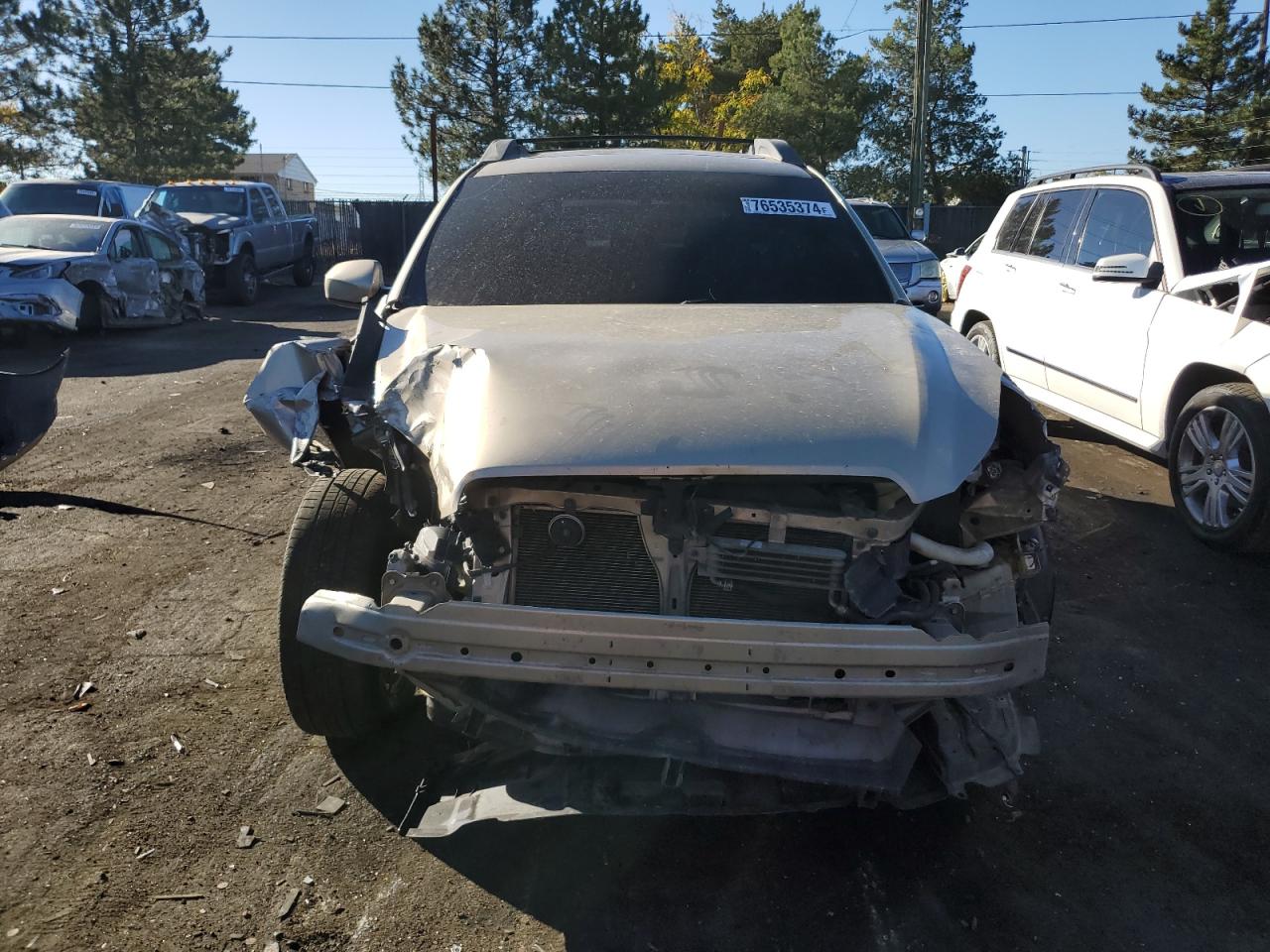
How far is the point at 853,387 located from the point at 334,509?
1.56 m

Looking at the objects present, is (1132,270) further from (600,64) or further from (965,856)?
(600,64)

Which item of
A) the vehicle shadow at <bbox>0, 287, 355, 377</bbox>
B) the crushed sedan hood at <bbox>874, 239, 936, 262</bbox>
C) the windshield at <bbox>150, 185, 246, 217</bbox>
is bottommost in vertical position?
the vehicle shadow at <bbox>0, 287, 355, 377</bbox>

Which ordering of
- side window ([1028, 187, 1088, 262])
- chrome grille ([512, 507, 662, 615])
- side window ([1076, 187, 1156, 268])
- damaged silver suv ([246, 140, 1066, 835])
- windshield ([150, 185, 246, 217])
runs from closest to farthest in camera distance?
damaged silver suv ([246, 140, 1066, 835]) < chrome grille ([512, 507, 662, 615]) < side window ([1076, 187, 1156, 268]) < side window ([1028, 187, 1088, 262]) < windshield ([150, 185, 246, 217])

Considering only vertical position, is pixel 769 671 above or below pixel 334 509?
below

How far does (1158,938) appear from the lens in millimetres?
2547

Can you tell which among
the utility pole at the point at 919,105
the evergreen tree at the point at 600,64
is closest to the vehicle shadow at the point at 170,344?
the utility pole at the point at 919,105

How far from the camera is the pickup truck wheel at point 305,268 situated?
21344 mm

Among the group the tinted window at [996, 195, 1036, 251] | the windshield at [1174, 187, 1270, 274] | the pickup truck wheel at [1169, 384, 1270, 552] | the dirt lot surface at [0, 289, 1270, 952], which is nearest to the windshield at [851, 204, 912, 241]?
the tinted window at [996, 195, 1036, 251]

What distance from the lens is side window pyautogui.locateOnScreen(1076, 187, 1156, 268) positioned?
620 cm

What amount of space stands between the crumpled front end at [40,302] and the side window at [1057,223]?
33.3 feet

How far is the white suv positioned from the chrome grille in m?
3.73

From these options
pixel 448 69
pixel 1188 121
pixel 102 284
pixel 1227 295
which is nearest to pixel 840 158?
pixel 1188 121

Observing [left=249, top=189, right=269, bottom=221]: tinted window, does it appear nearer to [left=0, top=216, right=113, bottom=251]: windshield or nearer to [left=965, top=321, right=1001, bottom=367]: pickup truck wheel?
[left=0, top=216, right=113, bottom=251]: windshield

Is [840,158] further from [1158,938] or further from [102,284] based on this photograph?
[1158,938]
